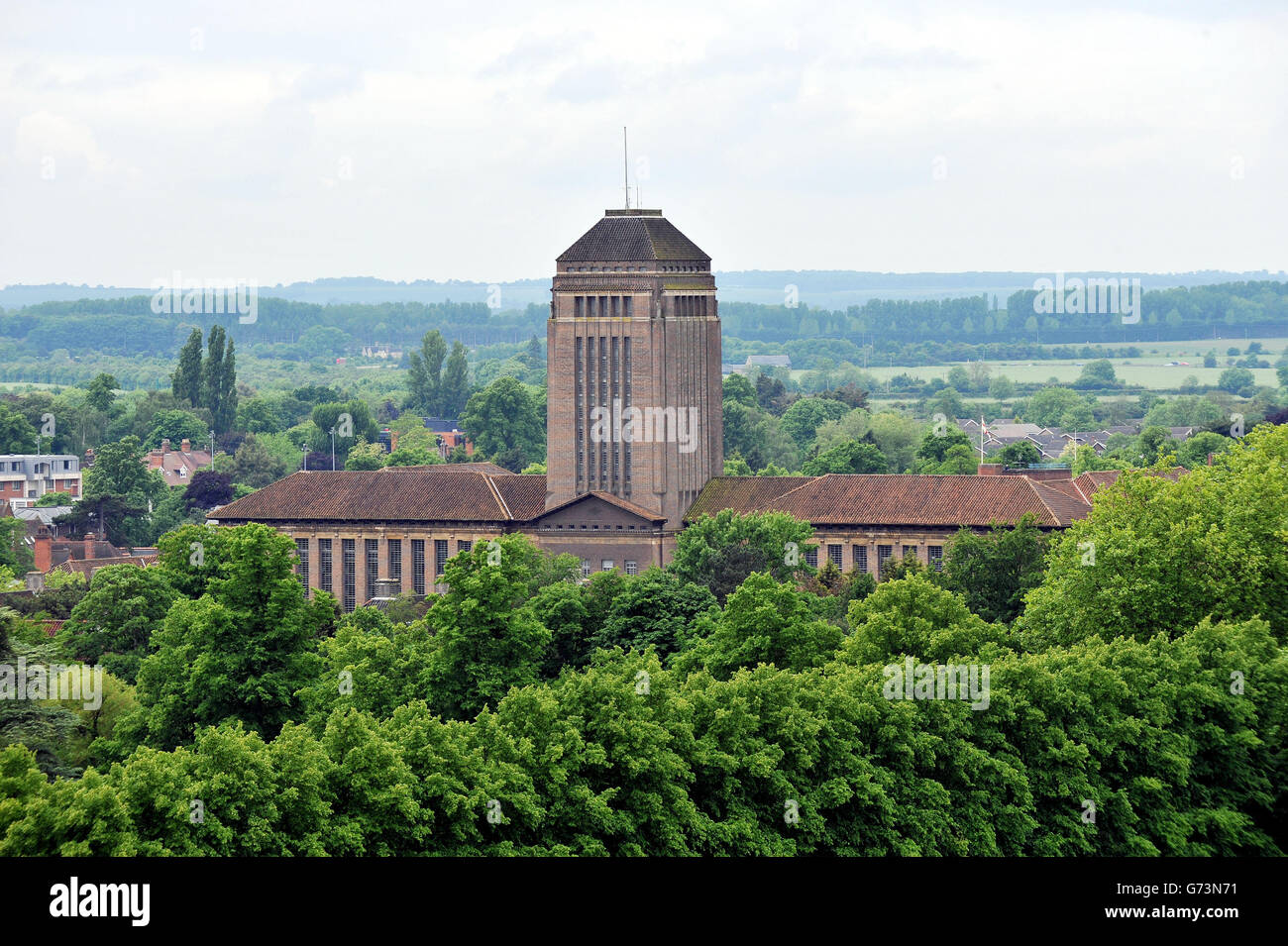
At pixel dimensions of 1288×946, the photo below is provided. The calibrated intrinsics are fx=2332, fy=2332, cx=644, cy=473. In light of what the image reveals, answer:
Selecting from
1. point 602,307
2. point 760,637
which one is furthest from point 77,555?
point 760,637

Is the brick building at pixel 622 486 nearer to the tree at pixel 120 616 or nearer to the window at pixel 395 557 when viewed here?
the window at pixel 395 557

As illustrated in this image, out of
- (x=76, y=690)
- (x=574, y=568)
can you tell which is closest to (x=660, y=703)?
(x=76, y=690)

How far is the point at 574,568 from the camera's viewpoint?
362 feet

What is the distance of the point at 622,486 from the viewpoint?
121 m

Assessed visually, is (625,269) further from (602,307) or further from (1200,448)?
(1200,448)

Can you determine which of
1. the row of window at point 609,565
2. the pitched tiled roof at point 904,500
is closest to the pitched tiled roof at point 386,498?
the row of window at point 609,565

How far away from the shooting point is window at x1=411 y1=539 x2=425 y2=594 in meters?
123

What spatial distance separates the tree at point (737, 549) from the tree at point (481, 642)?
26016mm

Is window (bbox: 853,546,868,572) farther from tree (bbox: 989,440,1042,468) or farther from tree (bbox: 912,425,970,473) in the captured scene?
tree (bbox: 912,425,970,473)

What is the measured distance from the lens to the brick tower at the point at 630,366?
119500 mm

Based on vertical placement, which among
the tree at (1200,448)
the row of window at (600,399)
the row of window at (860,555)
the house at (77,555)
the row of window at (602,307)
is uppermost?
the row of window at (602,307)

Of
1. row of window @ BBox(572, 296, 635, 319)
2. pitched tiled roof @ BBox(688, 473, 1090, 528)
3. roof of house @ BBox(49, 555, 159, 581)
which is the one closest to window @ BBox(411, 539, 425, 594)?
pitched tiled roof @ BBox(688, 473, 1090, 528)

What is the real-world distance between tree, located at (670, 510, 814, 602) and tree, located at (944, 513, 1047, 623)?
29.3 feet
